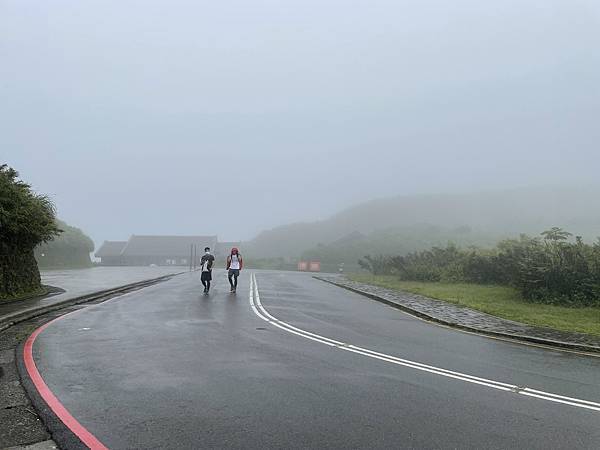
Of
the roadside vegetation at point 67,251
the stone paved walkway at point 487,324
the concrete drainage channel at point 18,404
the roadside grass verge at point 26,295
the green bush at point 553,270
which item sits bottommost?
the concrete drainage channel at point 18,404

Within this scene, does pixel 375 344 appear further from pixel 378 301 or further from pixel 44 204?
pixel 44 204

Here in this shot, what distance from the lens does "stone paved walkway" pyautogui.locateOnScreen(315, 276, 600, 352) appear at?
10289 mm

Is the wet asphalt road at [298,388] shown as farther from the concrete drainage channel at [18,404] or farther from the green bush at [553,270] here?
the green bush at [553,270]

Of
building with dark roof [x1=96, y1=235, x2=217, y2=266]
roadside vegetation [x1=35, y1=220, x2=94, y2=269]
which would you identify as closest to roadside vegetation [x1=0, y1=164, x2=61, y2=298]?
roadside vegetation [x1=35, y1=220, x2=94, y2=269]

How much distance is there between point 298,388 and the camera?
247 inches

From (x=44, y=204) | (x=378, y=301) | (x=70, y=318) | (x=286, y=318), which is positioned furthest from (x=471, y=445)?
(x=44, y=204)

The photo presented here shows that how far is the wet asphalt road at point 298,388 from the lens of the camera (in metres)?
4.77

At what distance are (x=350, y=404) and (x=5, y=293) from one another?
14054 mm

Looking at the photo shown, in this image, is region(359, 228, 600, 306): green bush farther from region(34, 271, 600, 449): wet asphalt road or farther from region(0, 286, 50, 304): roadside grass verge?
region(0, 286, 50, 304): roadside grass verge

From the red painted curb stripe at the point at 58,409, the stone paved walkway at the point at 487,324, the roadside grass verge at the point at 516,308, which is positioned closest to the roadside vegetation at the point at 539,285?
the roadside grass verge at the point at 516,308

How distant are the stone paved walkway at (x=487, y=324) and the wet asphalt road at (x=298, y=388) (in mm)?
790

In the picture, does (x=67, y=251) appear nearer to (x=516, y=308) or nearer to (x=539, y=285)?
(x=539, y=285)

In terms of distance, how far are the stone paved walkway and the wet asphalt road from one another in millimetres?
790

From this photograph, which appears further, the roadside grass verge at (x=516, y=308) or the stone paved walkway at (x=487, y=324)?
the roadside grass verge at (x=516, y=308)
